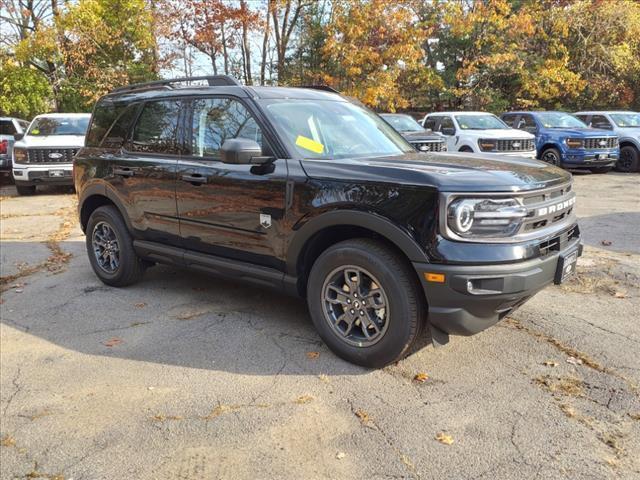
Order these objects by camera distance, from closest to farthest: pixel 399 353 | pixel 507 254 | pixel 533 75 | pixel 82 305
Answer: pixel 507 254, pixel 399 353, pixel 82 305, pixel 533 75

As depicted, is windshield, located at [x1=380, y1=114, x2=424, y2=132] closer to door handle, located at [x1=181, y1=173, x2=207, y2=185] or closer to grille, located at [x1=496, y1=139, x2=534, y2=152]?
grille, located at [x1=496, y1=139, x2=534, y2=152]

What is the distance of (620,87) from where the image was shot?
75.4ft

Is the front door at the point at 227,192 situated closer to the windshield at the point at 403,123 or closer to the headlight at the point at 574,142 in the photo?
the windshield at the point at 403,123

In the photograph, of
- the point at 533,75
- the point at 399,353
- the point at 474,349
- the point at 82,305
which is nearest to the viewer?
the point at 399,353

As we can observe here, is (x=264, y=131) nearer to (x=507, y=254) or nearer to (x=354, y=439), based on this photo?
(x=507, y=254)

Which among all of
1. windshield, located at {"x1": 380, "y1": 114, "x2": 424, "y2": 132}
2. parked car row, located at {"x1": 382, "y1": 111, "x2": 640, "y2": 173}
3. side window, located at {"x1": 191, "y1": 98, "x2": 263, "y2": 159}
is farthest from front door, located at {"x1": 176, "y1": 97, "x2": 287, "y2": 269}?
windshield, located at {"x1": 380, "y1": 114, "x2": 424, "y2": 132}

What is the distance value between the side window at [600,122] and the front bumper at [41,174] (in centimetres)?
1427

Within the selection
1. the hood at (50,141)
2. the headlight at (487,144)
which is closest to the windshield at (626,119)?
the headlight at (487,144)

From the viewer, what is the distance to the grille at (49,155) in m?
12.1

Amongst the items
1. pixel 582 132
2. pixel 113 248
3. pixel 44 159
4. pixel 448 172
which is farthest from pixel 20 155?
A: pixel 582 132

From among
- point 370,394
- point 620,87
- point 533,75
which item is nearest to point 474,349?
point 370,394

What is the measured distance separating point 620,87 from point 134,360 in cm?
2475

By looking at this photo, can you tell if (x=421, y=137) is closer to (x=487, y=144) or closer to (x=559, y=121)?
(x=487, y=144)

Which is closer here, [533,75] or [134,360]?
[134,360]
